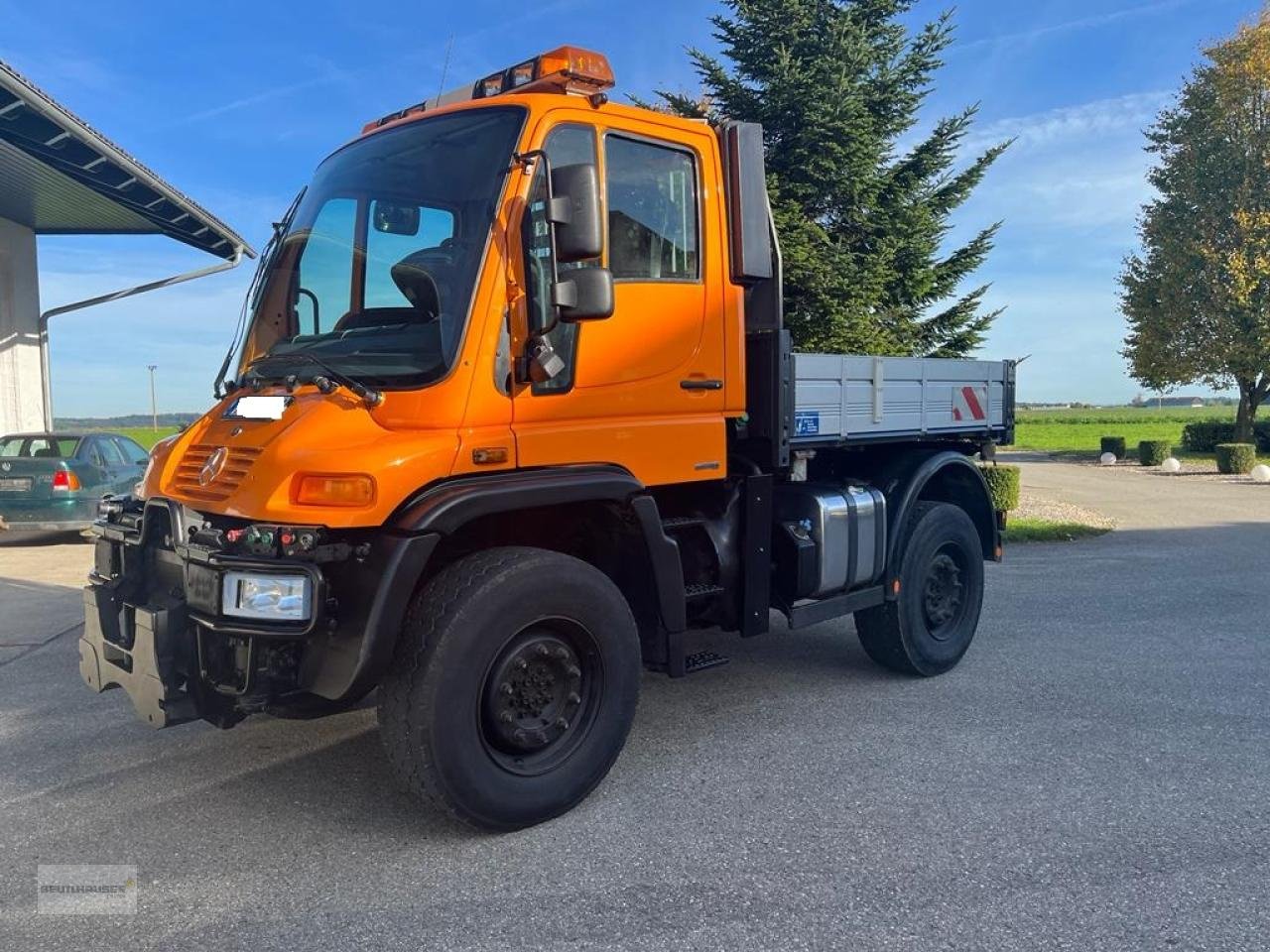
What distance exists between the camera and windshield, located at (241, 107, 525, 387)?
3529 mm

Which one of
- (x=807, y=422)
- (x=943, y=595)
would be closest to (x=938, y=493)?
(x=943, y=595)

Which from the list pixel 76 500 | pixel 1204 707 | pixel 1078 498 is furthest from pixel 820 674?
pixel 1078 498

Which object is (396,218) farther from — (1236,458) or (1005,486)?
(1236,458)

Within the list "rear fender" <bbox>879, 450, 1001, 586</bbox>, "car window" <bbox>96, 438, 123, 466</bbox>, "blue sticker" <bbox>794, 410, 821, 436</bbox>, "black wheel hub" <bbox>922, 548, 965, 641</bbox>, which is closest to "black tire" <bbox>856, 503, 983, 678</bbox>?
"black wheel hub" <bbox>922, 548, 965, 641</bbox>

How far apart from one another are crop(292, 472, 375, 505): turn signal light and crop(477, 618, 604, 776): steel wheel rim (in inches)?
30.8

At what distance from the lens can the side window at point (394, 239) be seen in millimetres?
3738

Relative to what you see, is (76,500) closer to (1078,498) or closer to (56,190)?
(56,190)

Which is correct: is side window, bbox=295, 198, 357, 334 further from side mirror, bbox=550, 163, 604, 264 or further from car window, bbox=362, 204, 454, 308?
side mirror, bbox=550, 163, 604, 264

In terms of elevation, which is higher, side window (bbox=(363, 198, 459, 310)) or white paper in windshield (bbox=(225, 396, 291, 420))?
side window (bbox=(363, 198, 459, 310))

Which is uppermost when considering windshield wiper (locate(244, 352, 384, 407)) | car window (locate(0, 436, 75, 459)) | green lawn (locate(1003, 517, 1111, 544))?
windshield wiper (locate(244, 352, 384, 407))

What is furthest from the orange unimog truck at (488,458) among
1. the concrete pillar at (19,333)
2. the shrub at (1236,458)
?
the shrub at (1236,458)

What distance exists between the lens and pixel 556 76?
3912mm

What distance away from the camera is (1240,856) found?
333cm

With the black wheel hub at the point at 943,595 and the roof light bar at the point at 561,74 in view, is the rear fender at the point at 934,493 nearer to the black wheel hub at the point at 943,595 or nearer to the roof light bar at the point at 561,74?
the black wheel hub at the point at 943,595
